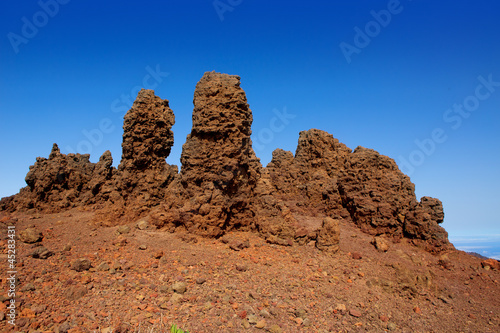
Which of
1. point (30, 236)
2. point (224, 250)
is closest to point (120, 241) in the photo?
point (30, 236)

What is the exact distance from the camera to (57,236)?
9109mm

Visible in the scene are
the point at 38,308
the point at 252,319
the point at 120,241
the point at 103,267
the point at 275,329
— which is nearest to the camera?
the point at 38,308

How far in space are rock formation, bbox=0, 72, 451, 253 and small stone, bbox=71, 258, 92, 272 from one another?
2.93m

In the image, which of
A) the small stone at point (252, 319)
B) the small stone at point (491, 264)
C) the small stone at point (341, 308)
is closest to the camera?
the small stone at point (252, 319)

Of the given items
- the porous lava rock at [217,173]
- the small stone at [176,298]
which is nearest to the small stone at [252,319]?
the small stone at [176,298]

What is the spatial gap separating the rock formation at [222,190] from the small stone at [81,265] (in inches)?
115

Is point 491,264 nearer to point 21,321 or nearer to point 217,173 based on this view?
Answer: point 217,173

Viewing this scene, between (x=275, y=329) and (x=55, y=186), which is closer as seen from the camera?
(x=275, y=329)

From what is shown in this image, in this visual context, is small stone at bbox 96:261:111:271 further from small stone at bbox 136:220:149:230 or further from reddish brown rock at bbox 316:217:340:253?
reddish brown rock at bbox 316:217:340:253

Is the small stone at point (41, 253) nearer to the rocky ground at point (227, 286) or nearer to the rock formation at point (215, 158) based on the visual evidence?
the rocky ground at point (227, 286)

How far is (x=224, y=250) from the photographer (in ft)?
28.8

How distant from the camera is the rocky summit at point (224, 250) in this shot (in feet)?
19.5

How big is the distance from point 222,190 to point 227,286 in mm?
3793

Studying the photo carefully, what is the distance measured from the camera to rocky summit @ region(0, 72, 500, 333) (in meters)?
5.93
